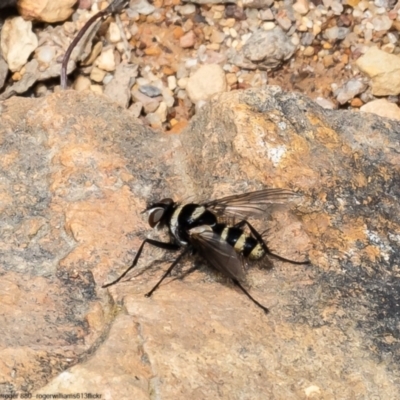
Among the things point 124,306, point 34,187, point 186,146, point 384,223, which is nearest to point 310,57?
point 186,146

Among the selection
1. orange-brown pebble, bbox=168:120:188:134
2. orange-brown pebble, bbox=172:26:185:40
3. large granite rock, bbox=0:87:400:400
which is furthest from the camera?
orange-brown pebble, bbox=172:26:185:40

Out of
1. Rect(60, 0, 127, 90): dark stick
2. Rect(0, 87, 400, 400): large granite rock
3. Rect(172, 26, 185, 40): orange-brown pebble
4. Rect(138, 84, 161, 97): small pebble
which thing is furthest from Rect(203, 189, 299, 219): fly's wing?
Rect(172, 26, 185, 40): orange-brown pebble

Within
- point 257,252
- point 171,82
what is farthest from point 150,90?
point 257,252

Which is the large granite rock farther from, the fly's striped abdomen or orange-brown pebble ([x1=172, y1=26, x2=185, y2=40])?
orange-brown pebble ([x1=172, y1=26, x2=185, y2=40])

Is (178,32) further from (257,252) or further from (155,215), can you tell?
(257,252)

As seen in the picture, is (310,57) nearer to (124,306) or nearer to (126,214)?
(126,214)

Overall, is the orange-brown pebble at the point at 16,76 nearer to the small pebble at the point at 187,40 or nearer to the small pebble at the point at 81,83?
the small pebble at the point at 81,83
